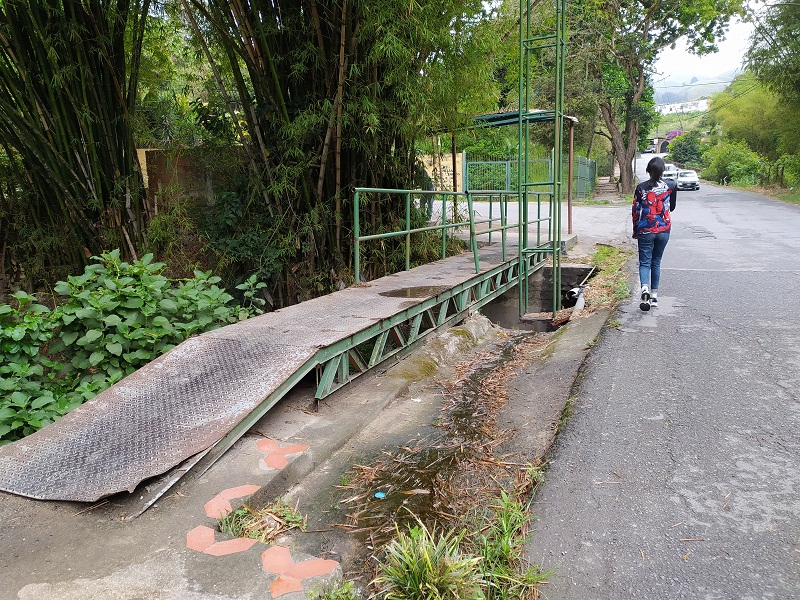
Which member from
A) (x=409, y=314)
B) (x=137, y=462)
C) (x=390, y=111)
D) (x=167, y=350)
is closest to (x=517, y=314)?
(x=390, y=111)

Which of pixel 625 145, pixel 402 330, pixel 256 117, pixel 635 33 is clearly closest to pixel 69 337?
pixel 402 330

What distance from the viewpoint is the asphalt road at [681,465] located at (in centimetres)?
230

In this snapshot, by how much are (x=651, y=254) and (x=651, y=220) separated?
1.26 ft

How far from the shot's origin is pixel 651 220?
601cm

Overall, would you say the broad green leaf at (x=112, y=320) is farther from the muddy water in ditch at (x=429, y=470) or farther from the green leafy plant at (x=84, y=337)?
the muddy water in ditch at (x=429, y=470)

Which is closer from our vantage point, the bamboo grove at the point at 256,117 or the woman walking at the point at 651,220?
the bamboo grove at the point at 256,117

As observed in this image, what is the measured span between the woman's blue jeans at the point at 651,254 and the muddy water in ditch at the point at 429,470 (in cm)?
280

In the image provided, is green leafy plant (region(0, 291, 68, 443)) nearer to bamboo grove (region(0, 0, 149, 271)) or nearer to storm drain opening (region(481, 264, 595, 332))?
bamboo grove (region(0, 0, 149, 271))

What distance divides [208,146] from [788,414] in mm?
6724

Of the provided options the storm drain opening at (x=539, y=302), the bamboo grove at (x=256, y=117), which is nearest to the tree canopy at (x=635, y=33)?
the storm drain opening at (x=539, y=302)

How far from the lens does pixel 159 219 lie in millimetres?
6766

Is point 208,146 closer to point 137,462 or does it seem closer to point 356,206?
point 356,206

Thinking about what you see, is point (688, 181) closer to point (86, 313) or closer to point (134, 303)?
point (134, 303)

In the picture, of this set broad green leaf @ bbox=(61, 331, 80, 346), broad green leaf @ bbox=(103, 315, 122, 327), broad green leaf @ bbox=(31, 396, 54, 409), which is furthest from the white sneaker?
broad green leaf @ bbox=(31, 396, 54, 409)
